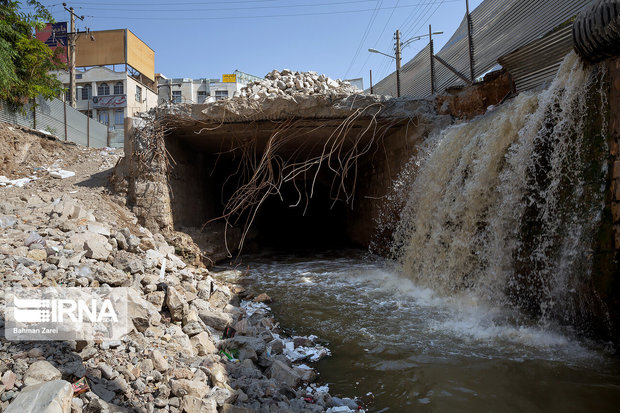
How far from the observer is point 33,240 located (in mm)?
3793

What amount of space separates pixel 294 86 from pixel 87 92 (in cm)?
2832

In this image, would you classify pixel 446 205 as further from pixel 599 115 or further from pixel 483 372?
pixel 483 372

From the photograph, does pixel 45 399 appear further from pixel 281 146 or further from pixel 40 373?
pixel 281 146

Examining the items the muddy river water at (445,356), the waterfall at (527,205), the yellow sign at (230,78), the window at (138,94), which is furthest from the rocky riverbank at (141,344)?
the yellow sign at (230,78)

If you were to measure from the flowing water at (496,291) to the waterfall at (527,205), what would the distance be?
13 millimetres

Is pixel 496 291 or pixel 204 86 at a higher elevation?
pixel 204 86

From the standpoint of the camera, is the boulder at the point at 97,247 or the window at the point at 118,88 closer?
the boulder at the point at 97,247

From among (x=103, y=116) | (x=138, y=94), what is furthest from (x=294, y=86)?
(x=103, y=116)

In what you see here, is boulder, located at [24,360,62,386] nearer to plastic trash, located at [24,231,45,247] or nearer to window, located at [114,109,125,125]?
plastic trash, located at [24,231,45,247]

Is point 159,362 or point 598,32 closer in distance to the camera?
point 159,362

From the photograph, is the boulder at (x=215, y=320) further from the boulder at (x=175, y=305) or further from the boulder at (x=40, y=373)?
the boulder at (x=40, y=373)

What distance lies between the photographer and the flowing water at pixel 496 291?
265cm

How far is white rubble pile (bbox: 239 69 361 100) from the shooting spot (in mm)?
6468

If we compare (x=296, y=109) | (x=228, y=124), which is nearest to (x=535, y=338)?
(x=296, y=109)
